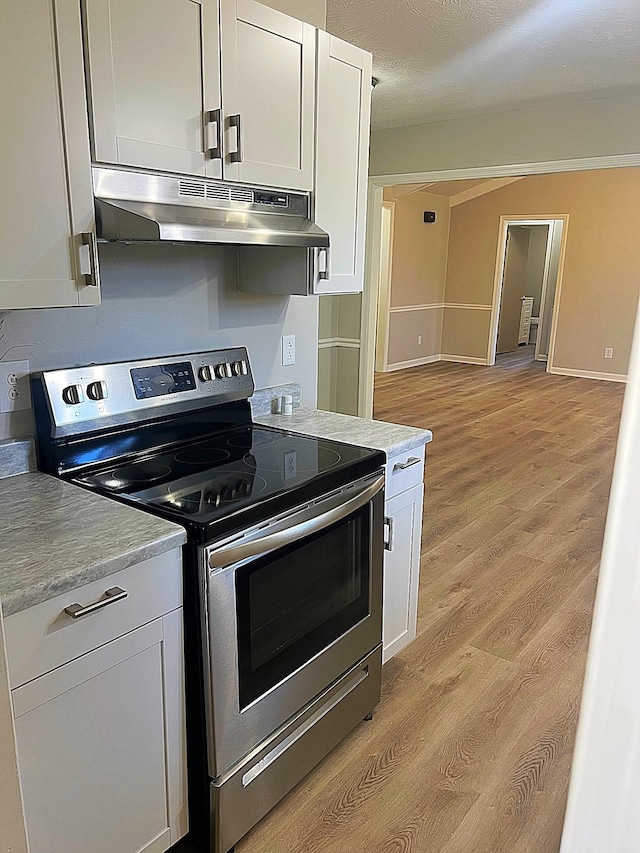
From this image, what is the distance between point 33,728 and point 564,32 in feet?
11.9

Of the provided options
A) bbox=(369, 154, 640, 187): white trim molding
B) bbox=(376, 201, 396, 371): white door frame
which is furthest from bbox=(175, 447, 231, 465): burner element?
bbox=(376, 201, 396, 371): white door frame

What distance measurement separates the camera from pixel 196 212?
1.80 metres

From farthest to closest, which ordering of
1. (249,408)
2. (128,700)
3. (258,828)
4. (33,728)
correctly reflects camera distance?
(249,408) → (258,828) → (128,700) → (33,728)

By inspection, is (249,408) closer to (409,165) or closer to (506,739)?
(506,739)

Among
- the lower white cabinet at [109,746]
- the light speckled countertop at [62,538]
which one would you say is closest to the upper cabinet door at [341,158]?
the light speckled countertop at [62,538]

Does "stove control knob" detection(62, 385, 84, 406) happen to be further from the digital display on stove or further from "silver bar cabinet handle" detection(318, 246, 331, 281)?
"silver bar cabinet handle" detection(318, 246, 331, 281)

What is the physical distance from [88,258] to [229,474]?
685 mm

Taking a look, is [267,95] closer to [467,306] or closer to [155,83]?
[155,83]

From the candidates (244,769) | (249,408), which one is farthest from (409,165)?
(244,769)

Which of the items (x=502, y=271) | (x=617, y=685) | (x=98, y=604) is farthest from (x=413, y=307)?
(x=617, y=685)

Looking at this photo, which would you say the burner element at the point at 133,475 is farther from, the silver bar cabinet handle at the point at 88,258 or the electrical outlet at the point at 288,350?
the electrical outlet at the point at 288,350

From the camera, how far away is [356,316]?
5535 mm

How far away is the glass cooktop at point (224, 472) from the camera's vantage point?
5.41ft

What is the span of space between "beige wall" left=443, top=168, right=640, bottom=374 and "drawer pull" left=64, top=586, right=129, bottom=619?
7.61 meters
